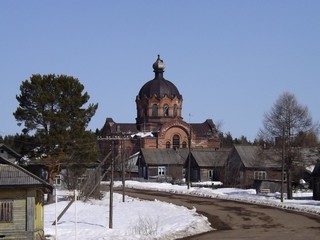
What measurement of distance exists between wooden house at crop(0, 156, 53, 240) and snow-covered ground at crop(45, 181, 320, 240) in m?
1.36

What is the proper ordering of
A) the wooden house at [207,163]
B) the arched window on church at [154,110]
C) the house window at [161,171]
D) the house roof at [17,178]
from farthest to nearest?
the arched window on church at [154,110], the house window at [161,171], the wooden house at [207,163], the house roof at [17,178]

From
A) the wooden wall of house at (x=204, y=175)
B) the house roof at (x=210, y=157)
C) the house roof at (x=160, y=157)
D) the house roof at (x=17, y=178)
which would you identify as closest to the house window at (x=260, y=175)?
the house roof at (x=210, y=157)

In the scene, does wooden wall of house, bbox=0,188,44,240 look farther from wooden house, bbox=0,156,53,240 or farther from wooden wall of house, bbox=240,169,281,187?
wooden wall of house, bbox=240,169,281,187

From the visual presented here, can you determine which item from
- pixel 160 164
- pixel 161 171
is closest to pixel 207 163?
pixel 160 164

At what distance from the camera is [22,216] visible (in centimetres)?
2886

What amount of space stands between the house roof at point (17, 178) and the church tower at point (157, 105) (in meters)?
70.3

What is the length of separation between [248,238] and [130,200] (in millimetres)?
22716

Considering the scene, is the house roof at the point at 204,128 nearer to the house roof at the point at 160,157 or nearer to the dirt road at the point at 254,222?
the house roof at the point at 160,157

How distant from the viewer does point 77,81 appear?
47219 millimetres

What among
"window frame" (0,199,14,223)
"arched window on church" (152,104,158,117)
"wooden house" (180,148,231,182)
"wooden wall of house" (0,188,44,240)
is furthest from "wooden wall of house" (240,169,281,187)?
"window frame" (0,199,14,223)

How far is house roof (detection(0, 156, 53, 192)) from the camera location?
2856 centimetres

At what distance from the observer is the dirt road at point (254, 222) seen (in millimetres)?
Answer: 29562

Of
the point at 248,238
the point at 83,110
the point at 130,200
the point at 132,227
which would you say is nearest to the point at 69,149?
the point at 83,110

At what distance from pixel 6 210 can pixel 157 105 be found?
72.6 m
